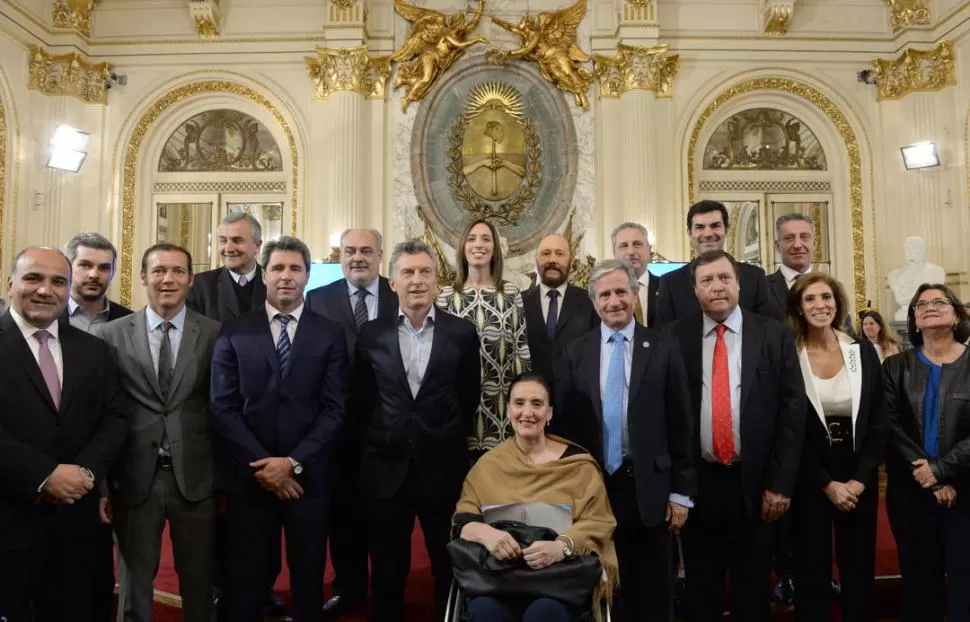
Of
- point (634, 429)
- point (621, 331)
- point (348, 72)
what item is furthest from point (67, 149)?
point (634, 429)

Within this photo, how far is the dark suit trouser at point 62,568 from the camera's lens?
2551 mm

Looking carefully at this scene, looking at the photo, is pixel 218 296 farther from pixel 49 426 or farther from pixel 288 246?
pixel 49 426

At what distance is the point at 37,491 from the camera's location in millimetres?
2488

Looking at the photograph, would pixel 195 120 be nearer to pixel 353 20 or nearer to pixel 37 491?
pixel 353 20

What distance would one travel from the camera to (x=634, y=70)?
896 centimetres

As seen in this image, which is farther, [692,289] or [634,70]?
[634,70]

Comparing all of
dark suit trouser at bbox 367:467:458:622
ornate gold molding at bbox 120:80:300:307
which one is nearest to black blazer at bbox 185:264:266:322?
dark suit trouser at bbox 367:467:458:622

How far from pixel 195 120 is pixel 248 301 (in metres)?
6.71

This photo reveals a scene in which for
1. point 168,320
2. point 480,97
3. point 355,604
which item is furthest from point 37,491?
point 480,97

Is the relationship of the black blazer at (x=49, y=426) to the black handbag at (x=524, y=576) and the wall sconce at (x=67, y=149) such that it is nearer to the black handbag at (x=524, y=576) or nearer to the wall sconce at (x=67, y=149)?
the black handbag at (x=524, y=576)

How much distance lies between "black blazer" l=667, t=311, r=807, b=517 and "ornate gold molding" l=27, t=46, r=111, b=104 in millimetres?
8893

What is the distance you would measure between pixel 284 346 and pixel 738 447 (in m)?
1.92

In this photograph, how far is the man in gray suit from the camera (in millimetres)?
2781

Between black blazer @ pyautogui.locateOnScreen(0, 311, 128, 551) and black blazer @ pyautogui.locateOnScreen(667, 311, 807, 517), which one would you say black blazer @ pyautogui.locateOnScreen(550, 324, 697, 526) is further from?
black blazer @ pyautogui.locateOnScreen(0, 311, 128, 551)
